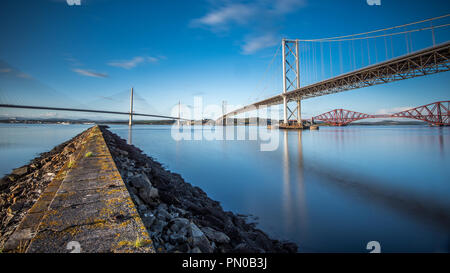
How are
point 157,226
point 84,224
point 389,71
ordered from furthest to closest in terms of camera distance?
point 389,71 < point 157,226 < point 84,224

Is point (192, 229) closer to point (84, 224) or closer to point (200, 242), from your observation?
point (200, 242)

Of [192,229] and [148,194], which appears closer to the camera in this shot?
[192,229]

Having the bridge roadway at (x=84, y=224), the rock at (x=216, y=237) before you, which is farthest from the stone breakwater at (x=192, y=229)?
the bridge roadway at (x=84, y=224)

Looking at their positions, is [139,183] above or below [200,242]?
above

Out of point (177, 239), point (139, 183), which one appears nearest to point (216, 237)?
point (177, 239)

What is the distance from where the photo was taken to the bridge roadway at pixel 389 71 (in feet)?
A: 44.9

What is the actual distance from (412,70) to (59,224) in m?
23.8

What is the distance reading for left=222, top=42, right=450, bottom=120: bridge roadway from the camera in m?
13.7

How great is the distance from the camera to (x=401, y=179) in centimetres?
519

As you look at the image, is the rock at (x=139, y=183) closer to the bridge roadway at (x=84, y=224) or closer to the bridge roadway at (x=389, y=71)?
the bridge roadway at (x=84, y=224)

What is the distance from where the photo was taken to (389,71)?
57.4 feet
